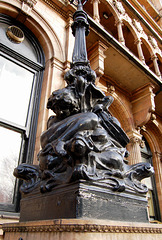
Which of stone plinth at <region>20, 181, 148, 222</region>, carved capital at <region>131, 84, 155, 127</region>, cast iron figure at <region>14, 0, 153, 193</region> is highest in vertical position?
carved capital at <region>131, 84, 155, 127</region>

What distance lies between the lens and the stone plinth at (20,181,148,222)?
4.14 ft

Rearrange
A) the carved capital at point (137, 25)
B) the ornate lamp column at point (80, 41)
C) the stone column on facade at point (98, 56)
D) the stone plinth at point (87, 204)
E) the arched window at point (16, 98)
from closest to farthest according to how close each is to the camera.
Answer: the stone plinth at point (87, 204), the ornate lamp column at point (80, 41), the arched window at point (16, 98), the stone column on facade at point (98, 56), the carved capital at point (137, 25)

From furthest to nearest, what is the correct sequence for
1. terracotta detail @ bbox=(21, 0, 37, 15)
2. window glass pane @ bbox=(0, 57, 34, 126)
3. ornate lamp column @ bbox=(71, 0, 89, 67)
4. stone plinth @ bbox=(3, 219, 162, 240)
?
1. terracotta detail @ bbox=(21, 0, 37, 15)
2. window glass pane @ bbox=(0, 57, 34, 126)
3. ornate lamp column @ bbox=(71, 0, 89, 67)
4. stone plinth @ bbox=(3, 219, 162, 240)

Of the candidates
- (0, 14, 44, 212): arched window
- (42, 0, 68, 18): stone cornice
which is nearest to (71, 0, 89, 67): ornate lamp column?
(0, 14, 44, 212): arched window

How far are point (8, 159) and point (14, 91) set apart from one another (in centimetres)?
171

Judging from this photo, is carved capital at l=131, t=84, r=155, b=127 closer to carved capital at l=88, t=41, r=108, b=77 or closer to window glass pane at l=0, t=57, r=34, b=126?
carved capital at l=88, t=41, r=108, b=77

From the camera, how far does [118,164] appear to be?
1644 millimetres

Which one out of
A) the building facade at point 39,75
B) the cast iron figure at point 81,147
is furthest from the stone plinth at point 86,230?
the building facade at point 39,75

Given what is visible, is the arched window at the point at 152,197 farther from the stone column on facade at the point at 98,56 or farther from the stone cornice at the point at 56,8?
the stone cornice at the point at 56,8

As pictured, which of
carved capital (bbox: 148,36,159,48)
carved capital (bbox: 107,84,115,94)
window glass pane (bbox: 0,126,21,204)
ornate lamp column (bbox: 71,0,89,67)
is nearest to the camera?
ornate lamp column (bbox: 71,0,89,67)

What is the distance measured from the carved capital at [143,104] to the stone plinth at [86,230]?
7236 mm

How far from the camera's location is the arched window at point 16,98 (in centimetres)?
396

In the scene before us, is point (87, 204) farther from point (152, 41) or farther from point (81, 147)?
point (152, 41)

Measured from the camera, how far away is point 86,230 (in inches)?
40.9
